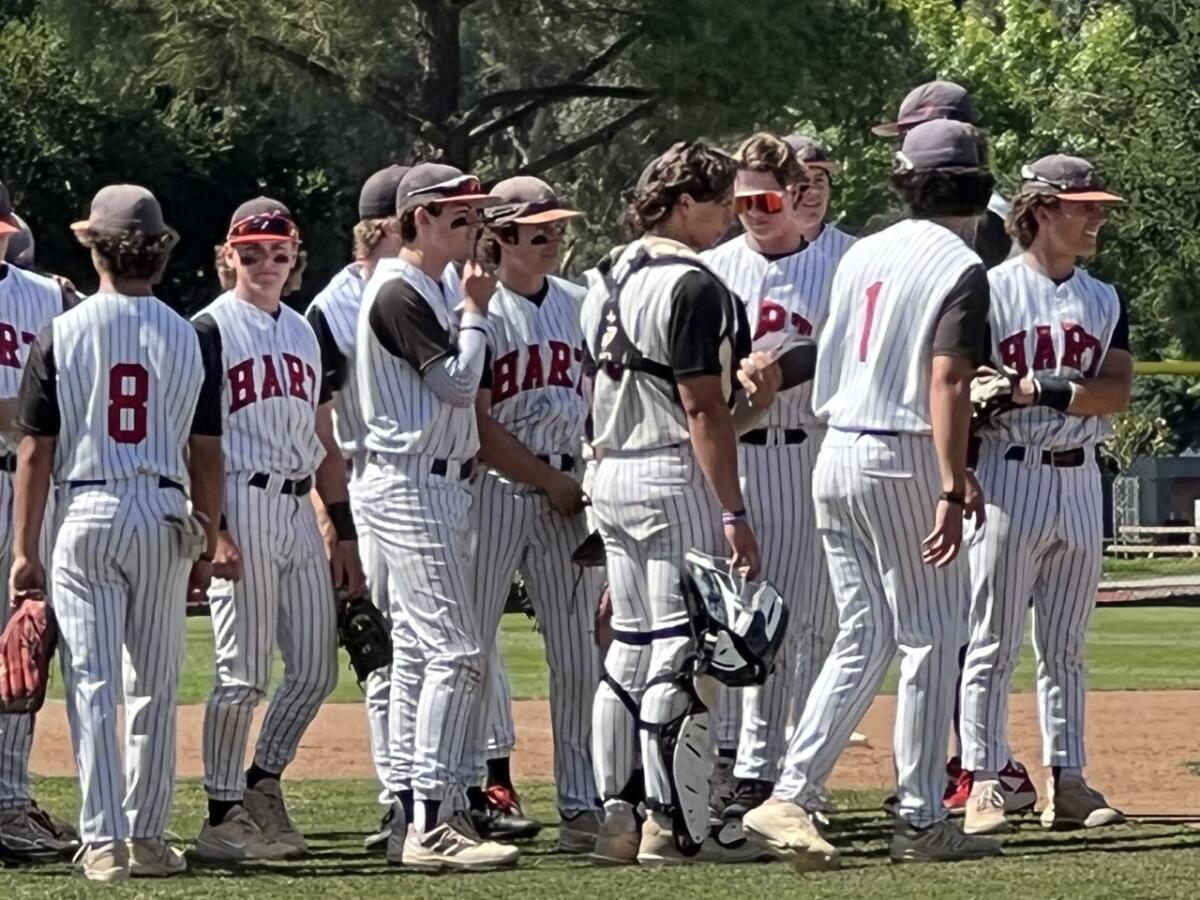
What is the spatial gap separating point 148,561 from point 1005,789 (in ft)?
10.2

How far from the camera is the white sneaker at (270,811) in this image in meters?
7.75

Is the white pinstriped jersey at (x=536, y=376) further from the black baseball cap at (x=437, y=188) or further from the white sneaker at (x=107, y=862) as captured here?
the white sneaker at (x=107, y=862)

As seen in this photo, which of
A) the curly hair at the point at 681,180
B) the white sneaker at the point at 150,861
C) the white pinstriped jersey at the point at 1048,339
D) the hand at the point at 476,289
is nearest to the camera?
the white sneaker at the point at 150,861

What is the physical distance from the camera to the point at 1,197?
8117mm

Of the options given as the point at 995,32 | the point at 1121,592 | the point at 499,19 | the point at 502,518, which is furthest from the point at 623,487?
the point at 995,32

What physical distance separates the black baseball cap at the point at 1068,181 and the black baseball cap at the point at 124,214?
2.73 m

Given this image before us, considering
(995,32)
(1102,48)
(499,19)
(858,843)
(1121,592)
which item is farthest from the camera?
(995,32)

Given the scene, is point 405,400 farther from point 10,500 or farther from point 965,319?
point 965,319

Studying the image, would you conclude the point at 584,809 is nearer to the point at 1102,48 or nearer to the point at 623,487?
the point at 623,487

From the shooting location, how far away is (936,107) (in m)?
8.23

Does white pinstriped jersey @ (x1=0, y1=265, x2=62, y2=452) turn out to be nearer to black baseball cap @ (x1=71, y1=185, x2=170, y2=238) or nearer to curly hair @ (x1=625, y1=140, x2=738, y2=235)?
black baseball cap @ (x1=71, y1=185, x2=170, y2=238)

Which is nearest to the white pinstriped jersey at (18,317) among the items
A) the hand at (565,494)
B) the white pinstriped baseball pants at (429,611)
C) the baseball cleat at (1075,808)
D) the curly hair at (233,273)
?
the curly hair at (233,273)

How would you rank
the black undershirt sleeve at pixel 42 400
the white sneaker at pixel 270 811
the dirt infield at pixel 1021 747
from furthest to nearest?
1. the dirt infield at pixel 1021 747
2. the white sneaker at pixel 270 811
3. the black undershirt sleeve at pixel 42 400

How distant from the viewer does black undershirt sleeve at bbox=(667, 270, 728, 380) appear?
22.5 feet
